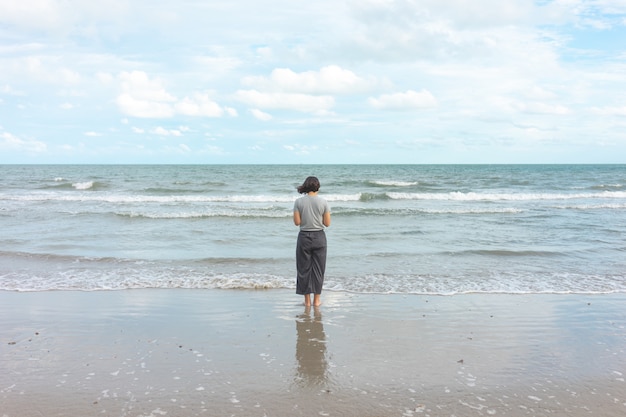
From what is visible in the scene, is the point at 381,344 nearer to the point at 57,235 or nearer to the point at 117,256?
the point at 117,256

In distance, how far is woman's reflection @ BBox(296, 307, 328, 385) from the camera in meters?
4.29

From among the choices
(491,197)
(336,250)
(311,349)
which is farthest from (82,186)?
(311,349)

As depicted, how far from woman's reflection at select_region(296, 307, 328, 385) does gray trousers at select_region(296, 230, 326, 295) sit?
0.34 m

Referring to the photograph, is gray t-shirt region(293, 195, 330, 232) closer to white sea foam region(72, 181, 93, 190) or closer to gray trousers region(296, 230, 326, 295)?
gray trousers region(296, 230, 326, 295)

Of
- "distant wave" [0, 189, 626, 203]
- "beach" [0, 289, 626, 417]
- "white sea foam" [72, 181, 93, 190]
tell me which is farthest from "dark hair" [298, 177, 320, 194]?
"white sea foam" [72, 181, 93, 190]

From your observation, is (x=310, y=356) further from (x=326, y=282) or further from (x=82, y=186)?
(x=82, y=186)

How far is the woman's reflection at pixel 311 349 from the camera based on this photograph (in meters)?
4.29

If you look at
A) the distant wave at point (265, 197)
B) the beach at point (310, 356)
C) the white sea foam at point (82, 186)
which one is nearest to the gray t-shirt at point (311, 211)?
the beach at point (310, 356)

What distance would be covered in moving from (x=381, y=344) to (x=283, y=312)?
1.71m

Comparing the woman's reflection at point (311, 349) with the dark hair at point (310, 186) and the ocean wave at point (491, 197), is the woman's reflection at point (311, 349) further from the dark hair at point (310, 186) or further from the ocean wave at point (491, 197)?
the ocean wave at point (491, 197)

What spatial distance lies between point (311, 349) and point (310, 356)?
0.66ft

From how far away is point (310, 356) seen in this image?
4785 millimetres

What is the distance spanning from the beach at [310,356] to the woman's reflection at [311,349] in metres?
0.02

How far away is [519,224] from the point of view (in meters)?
16.5
